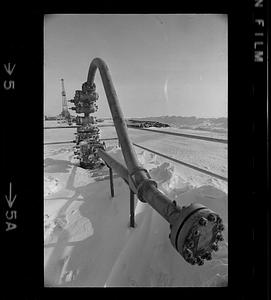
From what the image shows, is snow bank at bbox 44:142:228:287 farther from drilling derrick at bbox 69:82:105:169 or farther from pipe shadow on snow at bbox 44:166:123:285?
drilling derrick at bbox 69:82:105:169

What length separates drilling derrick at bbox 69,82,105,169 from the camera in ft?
11.5

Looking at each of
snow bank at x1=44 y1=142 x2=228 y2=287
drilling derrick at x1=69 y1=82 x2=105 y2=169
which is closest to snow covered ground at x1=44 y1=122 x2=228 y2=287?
snow bank at x1=44 y1=142 x2=228 y2=287

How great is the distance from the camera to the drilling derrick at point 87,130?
11.5 ft

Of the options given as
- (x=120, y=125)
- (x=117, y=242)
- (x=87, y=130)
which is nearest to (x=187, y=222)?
(x=117, y=242)

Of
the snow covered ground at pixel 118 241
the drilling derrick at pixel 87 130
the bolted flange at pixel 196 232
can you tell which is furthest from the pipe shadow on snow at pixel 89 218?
the drilling derrick at pixel 87 130

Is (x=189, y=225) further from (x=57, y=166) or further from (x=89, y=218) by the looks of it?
(x=57, y=166)

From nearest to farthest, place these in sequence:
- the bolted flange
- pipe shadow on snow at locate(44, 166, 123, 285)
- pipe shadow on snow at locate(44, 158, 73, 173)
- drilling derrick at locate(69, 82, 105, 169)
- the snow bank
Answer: the bolted flange, the snow bank, pipe shadow on snow at locate(44, 166, 123, 285), pipe shadow on snow at locate(44, 158, 73, 173), drilling derrick at locate(69, 82, 105, 169)

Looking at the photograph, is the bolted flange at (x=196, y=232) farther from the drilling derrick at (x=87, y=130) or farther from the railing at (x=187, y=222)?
the drilling derrick at (x=87, y=130)

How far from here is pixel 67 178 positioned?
254 cm

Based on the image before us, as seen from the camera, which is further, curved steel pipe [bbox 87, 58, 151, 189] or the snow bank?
curved steel pipe [bbox 87, 58, 151, 189]

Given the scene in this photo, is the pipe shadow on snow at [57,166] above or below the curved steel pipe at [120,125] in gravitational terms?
below
